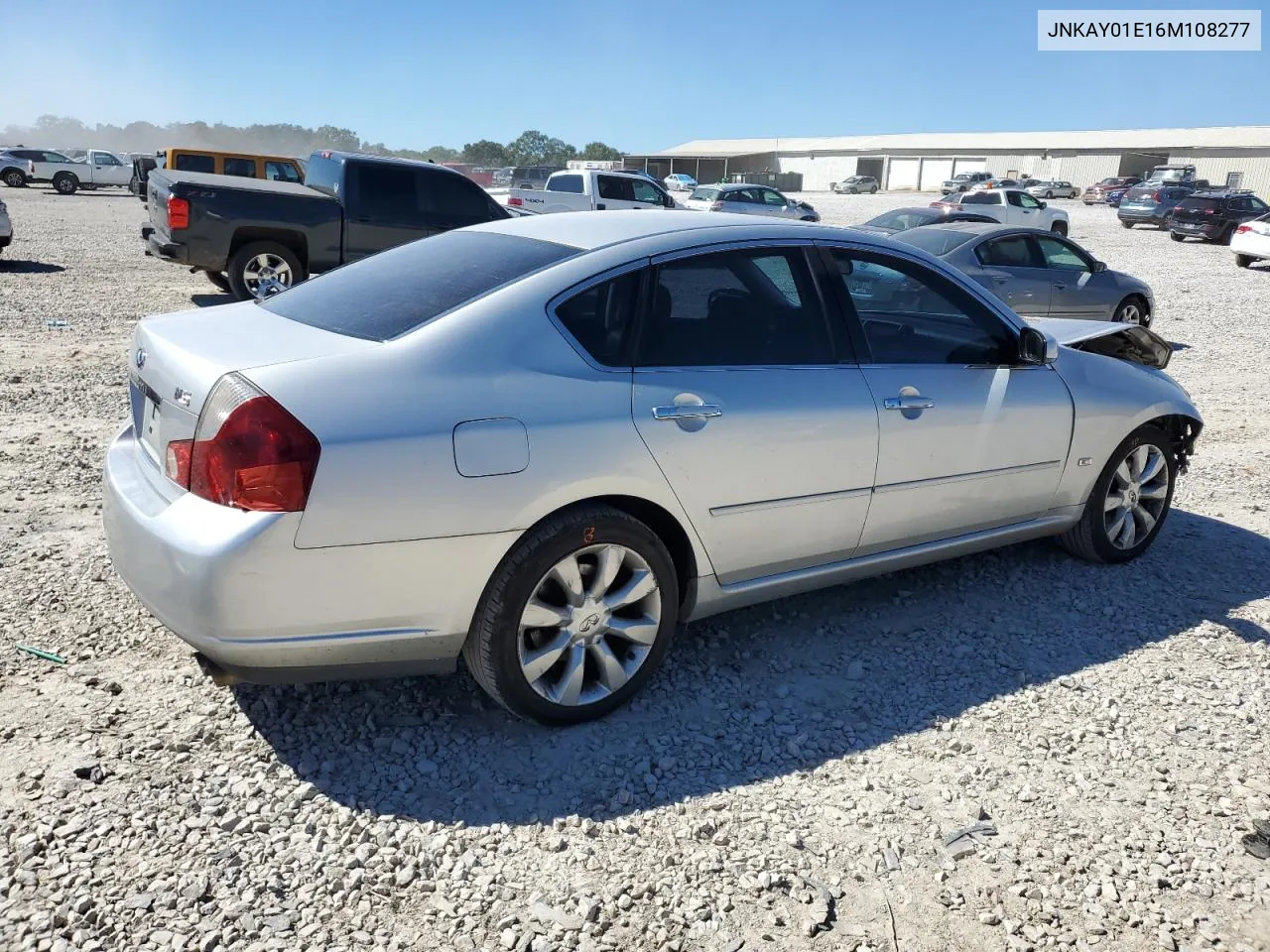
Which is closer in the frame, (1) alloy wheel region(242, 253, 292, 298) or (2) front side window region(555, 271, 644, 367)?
(2) front side window region(555, 271, 644, 367)

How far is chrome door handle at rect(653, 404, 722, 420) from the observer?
324 centimetres

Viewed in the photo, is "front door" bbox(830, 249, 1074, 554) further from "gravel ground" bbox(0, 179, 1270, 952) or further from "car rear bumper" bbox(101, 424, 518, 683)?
"car rear bumper" bbox(101, 424, 518, 683)

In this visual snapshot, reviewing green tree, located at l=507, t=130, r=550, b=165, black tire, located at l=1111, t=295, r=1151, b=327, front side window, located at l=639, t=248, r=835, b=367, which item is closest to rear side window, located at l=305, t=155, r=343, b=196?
black tire, located at l=1111, t=295, r=1151, b=327

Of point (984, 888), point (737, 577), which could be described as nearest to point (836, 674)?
point (737, 577)

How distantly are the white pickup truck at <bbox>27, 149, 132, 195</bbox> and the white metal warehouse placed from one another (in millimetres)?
51097

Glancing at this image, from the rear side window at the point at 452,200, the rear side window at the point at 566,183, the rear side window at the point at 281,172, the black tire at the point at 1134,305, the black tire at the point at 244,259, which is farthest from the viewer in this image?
the rear side window at the point at 566,183

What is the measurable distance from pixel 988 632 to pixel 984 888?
165 cm

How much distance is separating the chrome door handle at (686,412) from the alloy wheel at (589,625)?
45cm

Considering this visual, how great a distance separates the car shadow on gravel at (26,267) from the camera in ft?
45.9

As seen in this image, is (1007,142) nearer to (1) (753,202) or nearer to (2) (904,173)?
(2) (904,173)

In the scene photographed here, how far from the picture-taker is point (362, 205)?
11961 millimetres

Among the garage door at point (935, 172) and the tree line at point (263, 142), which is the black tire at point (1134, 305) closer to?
the garage door at point (935, 172)

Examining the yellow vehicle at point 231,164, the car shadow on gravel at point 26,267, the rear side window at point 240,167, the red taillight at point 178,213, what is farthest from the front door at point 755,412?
the rear side window at point 240,167

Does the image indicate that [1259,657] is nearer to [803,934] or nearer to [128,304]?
[803,934]
